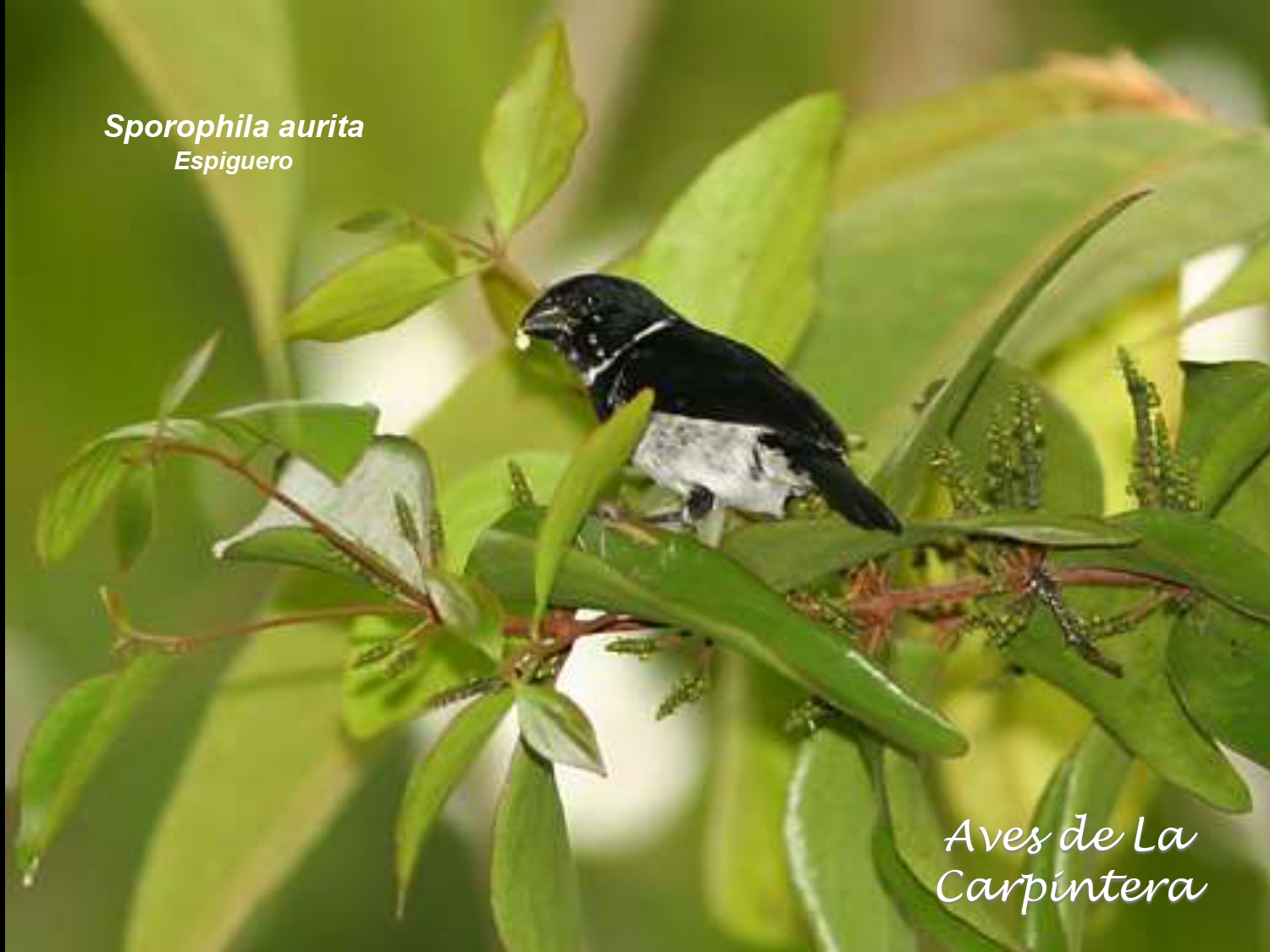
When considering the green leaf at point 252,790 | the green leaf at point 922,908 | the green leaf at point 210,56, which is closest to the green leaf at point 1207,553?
the green leaf at point 922,908

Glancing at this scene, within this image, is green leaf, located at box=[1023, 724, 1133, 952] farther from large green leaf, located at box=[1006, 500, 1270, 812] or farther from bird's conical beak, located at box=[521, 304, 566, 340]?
bird's conical beak, located at box=[521, 304, 566, 340]

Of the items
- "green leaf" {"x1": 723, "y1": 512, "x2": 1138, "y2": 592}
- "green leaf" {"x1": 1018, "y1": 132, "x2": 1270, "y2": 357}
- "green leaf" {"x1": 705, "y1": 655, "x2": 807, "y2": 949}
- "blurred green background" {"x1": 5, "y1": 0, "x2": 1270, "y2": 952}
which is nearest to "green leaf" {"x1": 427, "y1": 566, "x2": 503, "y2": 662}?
"green leaf" {"x1": 723, "y1": 512, "x2": 1138, "y2": 592}

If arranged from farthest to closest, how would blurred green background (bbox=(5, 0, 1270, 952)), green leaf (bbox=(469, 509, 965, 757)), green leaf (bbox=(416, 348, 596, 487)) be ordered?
blurred green background (bbox=(5, 0, 1270, 952)) → green leaf (bbox=(416, 348, 596, 487)) → green leaf (bbox=(469, 509, 965, 757))

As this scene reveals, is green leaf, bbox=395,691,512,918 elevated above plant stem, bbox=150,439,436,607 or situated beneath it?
situated beneath

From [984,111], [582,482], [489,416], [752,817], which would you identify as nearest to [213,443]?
[582,482]

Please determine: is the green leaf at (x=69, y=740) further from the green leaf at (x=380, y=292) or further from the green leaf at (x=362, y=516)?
the green leaf at (x=380, y=292)

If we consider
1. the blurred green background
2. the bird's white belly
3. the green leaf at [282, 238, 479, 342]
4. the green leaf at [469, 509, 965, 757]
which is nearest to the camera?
the green leaf at [469, 509, 965, 757]

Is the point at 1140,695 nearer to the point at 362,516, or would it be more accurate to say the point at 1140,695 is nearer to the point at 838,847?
the point at 838,847
